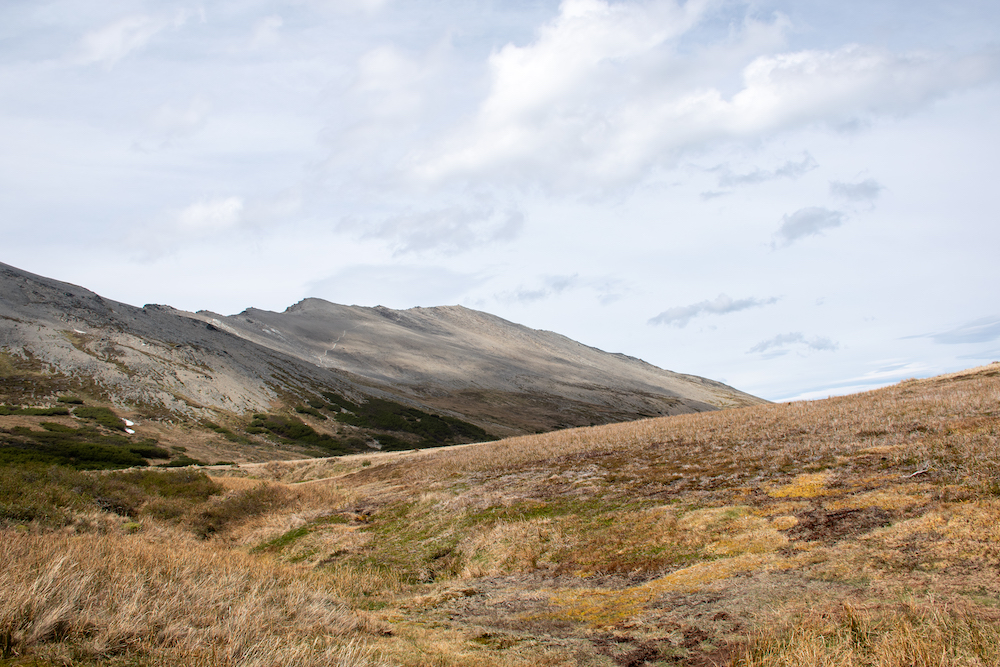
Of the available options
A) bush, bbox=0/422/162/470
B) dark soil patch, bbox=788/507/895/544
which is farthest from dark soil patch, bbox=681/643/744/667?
bush, bbox=0/422/162/470

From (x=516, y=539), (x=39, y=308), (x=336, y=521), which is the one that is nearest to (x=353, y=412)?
(x=39, y=308)

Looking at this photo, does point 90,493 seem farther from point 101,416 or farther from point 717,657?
point 101,416

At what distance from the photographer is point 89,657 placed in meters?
6.86

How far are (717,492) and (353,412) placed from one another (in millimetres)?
107115

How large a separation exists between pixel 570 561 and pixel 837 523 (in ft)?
21.0

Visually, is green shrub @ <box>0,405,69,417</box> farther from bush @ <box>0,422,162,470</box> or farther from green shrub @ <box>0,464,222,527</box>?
green shrub @ <box>0,464,222,527</box>

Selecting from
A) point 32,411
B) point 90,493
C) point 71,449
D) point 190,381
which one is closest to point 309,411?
point 190,381

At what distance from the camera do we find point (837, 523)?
13.2 metres

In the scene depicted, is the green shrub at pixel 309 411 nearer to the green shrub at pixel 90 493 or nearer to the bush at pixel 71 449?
the bush at pixel 71 449

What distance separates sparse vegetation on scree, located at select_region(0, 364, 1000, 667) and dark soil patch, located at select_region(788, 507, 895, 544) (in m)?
0.07

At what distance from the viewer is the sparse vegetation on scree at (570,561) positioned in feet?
24.9

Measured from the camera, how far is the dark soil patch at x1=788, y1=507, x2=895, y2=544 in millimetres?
12469

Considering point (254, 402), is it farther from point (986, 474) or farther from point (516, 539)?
point (986, 474)

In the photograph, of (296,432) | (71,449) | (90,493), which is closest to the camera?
(90,493)
